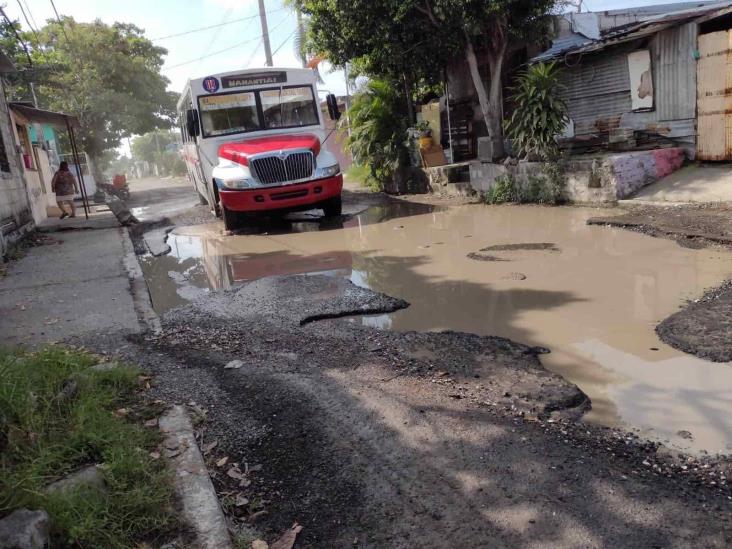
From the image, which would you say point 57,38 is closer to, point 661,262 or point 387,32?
point 387,32

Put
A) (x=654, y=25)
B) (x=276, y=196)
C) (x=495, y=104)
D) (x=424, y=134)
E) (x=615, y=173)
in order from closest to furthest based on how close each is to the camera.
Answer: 1. (x=615, y=173)
2. (x=276, y=196)
3. (x=654, y=25)
4. (x=495, y=104)
5. (x=424, y=134)

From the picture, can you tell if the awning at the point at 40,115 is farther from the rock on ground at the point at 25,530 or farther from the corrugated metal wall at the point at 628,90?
the rock on ground at the point at 25,530

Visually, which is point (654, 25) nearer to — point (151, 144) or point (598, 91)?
point (598, 91)

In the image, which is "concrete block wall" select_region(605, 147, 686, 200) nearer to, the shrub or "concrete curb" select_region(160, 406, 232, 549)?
the shrub

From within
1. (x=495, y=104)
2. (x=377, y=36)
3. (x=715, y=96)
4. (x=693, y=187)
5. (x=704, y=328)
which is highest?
(x=377, y=36)

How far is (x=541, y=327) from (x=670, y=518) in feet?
7.76

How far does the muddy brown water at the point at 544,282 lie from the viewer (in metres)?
3.17

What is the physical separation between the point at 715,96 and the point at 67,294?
33.4 ft

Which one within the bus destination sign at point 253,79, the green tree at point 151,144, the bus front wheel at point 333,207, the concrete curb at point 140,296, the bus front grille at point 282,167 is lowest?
the concrete curb at point 140,296

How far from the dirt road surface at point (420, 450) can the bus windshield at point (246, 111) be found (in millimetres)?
6640

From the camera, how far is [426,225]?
9.59 m

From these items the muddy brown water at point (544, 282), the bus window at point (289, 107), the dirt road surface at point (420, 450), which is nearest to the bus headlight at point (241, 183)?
the muddy brown water at point (544, 282)

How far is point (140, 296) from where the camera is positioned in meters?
5.88

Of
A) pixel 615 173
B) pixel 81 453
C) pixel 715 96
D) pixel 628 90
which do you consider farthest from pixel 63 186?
pixel 715 96
